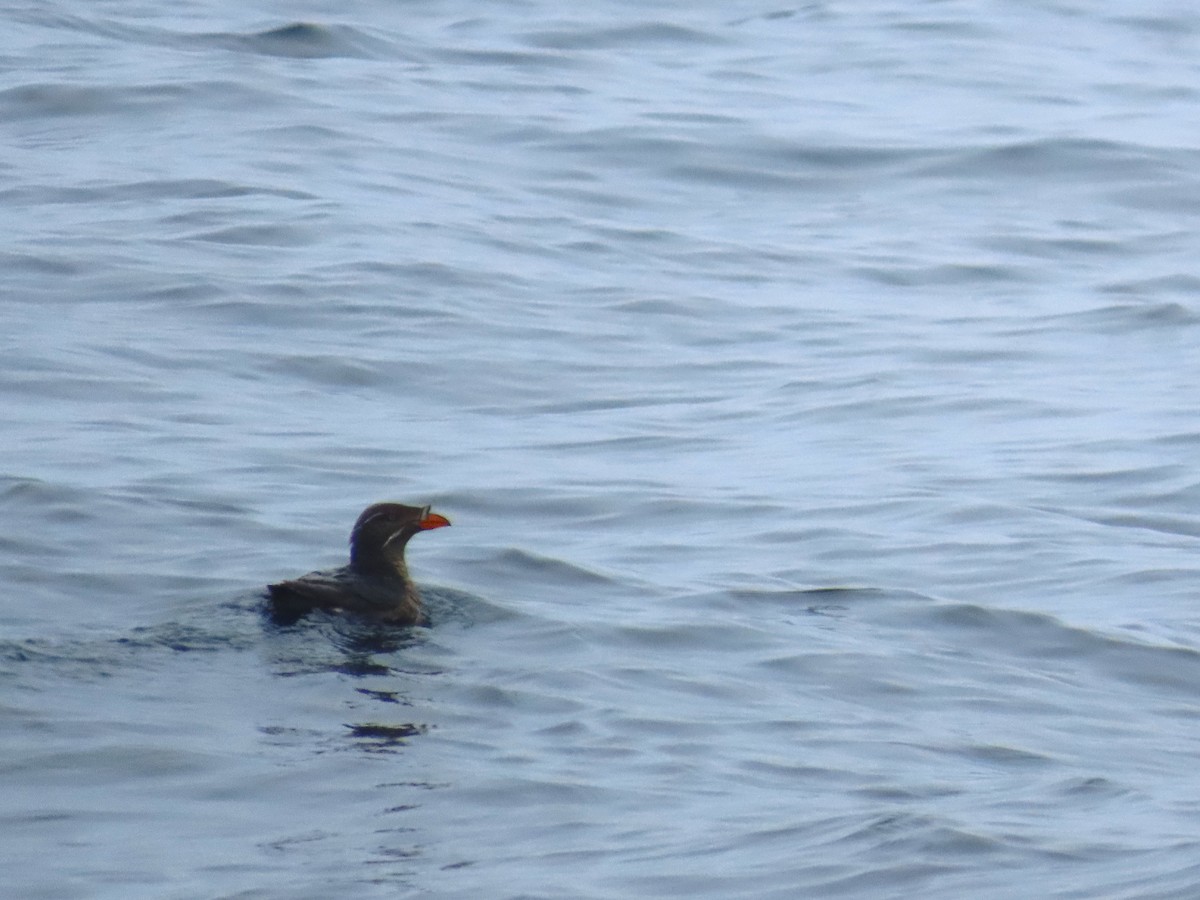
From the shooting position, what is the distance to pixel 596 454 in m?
12.9

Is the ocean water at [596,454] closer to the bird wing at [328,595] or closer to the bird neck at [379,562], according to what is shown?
the bird wing at [328,595]

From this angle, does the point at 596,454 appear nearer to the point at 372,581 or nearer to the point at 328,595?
the point at 372,581

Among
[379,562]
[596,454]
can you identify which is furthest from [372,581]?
[596,454]

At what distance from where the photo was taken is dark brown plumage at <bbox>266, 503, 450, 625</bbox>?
9305 millimetres

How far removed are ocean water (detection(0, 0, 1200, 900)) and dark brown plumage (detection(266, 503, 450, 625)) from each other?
0.39 feet

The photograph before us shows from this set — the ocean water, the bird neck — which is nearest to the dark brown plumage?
the bird neck

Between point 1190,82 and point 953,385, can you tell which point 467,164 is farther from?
point 1190,82

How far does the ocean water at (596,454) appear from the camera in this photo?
7441 millimetres

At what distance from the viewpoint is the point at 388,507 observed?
991cm

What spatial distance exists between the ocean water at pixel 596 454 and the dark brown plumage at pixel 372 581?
118mm

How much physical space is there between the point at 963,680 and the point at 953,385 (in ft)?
18.7

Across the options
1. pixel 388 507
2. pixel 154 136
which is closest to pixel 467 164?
pixel 154 136

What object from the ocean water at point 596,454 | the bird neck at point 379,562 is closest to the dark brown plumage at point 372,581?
the bird neck at point 379,562

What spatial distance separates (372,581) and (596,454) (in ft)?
11.0
